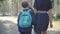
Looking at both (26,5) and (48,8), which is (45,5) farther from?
(26,5)

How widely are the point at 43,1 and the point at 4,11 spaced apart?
509 inches

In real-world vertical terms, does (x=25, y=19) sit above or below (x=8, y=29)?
above

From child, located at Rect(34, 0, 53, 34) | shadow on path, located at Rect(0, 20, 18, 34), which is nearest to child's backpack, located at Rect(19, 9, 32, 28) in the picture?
child, located at Rect(34, 0, 53, 34)

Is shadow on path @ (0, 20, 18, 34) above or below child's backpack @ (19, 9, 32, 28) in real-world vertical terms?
below

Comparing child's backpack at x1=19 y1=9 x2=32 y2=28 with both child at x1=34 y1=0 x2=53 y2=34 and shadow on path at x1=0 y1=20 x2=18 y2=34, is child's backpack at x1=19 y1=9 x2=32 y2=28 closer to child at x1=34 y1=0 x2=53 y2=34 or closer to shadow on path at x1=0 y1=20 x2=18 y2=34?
child at x1=34 y1=0 x2=53 y2=34

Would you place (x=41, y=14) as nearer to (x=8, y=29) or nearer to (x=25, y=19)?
(x=25, y=19)

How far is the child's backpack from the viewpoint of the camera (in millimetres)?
5078

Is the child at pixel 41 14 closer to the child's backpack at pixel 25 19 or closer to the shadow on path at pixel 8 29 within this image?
the child's backpack at pixel 25 19

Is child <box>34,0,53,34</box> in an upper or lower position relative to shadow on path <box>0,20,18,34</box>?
upper

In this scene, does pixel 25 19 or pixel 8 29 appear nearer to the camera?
pixel 25 19

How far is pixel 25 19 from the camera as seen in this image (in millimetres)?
5094

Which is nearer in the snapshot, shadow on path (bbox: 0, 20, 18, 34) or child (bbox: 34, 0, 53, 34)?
child (bbox: 34, 0, 53, 34)

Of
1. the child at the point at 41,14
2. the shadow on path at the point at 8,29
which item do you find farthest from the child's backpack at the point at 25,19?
the shadow on path at the point at 8,29

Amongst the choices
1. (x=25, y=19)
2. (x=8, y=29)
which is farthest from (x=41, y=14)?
(x=8, y=29)
